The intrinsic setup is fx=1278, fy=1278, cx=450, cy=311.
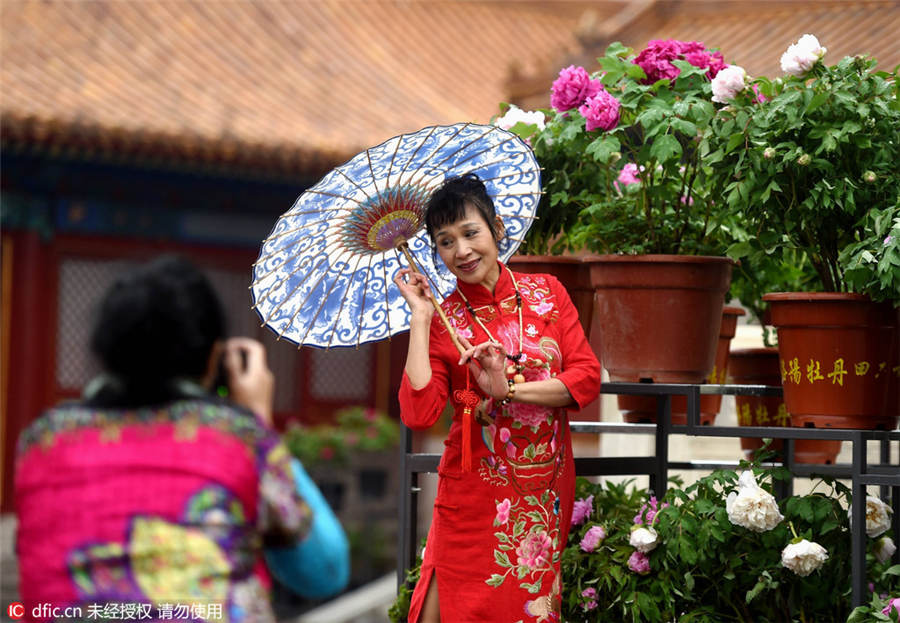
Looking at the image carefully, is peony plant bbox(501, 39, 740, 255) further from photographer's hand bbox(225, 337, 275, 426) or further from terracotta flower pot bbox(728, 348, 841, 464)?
photographer's hand bbox(225, 337, 275, 426)

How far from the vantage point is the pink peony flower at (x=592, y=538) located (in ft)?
12.3

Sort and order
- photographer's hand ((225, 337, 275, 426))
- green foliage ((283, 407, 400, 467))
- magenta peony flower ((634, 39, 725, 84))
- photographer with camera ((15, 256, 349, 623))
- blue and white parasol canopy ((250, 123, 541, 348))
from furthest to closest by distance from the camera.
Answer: green foliage ((283, 407, 400, 467)), magenta peony flower ((634, 39, 725, 84)), blue and white parasol canopy ((250, 123, 541, 348)), photographer's hand ((225, 337, 275, 426)), photographer with camera ((15, 256, 349, 623))

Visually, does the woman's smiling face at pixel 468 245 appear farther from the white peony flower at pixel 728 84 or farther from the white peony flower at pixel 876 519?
the white peony flower at pixel 876 519

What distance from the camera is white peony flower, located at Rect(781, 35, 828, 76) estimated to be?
3.39 m

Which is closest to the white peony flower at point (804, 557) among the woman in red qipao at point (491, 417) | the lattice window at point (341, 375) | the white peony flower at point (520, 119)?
the woman in red qipao at point (491, 417)

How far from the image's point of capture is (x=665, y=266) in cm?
378

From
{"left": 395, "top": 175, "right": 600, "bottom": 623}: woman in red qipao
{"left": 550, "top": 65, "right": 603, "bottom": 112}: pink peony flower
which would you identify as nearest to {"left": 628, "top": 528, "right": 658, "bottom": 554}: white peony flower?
{"left": 395, "top": 175, "right": 600, "bottom": 623}: woman in red qipao

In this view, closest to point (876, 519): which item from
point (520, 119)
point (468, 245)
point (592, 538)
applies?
point (592, 538)

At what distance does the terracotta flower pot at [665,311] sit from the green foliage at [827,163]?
0.90 ft

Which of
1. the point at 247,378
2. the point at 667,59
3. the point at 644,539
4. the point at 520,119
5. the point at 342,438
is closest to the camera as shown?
the point at 247,378

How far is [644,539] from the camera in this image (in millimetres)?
3592

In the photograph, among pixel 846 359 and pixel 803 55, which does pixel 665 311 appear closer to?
pixel 846 359

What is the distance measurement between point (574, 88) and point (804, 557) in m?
1.54

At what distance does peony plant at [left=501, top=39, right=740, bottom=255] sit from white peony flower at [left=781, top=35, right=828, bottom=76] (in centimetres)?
17
